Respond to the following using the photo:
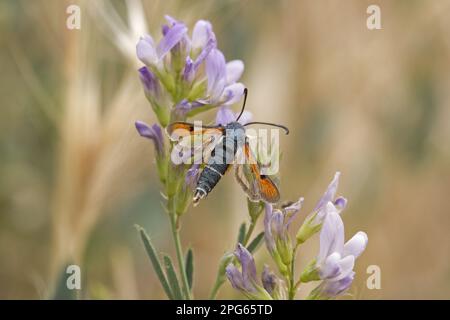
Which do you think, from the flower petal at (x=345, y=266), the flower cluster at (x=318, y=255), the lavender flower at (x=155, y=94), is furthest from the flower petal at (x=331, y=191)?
the lavender flower at (x=155, y=94)

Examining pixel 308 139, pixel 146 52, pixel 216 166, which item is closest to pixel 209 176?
pixel 216 166

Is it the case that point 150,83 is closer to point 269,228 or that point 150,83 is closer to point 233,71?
point 233,71

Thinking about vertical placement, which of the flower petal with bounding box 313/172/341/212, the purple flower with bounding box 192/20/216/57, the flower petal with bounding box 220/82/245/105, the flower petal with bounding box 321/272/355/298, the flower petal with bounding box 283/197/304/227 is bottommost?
the flower petal with bounding box 321/272/355/298

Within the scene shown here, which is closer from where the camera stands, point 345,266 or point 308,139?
point 345,266

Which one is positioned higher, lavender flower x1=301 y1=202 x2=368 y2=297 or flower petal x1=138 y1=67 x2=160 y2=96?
flower petal x1=138 y1=67 x2=160 y2=96

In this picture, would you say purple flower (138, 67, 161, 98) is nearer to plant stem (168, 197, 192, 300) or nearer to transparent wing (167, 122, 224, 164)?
transparent wing (167, 122, 224, 164)

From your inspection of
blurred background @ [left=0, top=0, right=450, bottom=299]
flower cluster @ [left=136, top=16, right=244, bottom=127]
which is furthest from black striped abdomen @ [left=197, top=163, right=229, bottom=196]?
blurred background @ [left=0, top=0, right=450, bottom=299]
